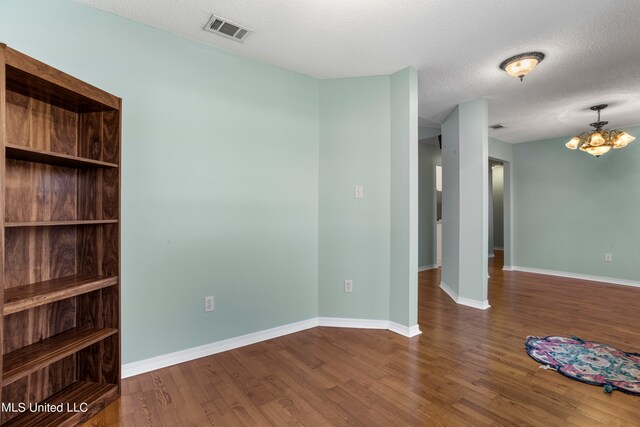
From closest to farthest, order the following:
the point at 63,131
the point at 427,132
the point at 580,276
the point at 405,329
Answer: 1. the point at 63,131
2. the point at 405,329
3. the point at 580,276
4. the point at 427,132

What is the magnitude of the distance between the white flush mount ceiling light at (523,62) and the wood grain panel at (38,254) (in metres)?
3.66

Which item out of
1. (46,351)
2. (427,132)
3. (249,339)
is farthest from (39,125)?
(427,132)

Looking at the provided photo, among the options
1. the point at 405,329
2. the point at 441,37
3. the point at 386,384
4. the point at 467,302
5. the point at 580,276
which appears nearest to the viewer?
the point at 386,384

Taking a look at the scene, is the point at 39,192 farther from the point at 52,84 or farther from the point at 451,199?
the point at 451,199

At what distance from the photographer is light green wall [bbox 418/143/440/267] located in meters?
6.16

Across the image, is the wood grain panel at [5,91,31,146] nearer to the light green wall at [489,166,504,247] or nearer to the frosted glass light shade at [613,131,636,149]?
the frosted glass light shade at [613,131,636,149]

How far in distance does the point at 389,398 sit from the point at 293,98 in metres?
2.66

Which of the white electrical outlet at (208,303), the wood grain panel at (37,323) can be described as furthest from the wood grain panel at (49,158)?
the white electrical outlet at (208,303)

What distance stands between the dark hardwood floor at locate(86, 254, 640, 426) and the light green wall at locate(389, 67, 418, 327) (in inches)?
13.5

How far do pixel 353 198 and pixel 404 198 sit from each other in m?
0.51

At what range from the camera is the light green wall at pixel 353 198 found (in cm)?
310

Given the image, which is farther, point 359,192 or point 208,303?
point 359,192

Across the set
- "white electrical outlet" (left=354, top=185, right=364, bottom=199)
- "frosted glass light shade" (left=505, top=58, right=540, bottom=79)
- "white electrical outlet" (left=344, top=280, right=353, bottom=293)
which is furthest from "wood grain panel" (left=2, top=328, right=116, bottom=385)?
"frosted glass light shade" (left=505, top=58, right=540, bottom=79)

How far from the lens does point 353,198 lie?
3.15 meters
